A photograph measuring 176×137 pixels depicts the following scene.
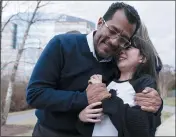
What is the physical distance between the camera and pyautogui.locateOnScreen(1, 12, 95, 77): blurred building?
34.1ft

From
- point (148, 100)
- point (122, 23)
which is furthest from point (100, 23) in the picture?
point (148, 100)

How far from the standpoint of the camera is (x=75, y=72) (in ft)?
6.71

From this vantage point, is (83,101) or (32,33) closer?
(83,101)

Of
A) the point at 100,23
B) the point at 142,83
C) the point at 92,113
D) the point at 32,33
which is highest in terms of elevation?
the point at 100,23

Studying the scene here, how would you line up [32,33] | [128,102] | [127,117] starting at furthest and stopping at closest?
1. [32,33]
2. [128,102]
3. [127,117]

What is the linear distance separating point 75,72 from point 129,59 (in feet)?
1.15

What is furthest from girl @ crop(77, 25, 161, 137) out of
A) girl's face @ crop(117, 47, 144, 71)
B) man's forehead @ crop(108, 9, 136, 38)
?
man's forehead @ crop(108, 9, 136, 38)

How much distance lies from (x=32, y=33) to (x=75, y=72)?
979cm

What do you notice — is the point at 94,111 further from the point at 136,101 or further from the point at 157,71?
the point at 157,71

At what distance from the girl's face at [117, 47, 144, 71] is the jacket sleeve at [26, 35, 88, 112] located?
0.32m

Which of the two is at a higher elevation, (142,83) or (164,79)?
(142,83)

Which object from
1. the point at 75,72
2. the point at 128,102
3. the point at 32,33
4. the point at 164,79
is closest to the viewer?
the point at 128,102

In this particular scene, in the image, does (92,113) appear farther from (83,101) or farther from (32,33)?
(32,33)

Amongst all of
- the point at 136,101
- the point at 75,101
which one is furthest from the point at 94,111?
the point at 136,101
